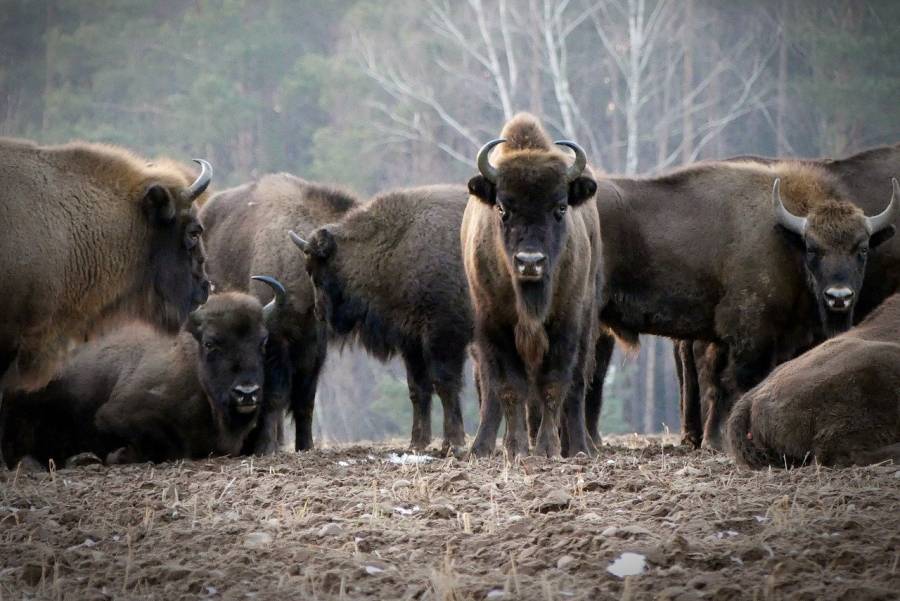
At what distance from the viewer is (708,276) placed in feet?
35.9

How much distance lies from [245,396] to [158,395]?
1.04 metres

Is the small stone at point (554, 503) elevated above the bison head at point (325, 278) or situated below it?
below

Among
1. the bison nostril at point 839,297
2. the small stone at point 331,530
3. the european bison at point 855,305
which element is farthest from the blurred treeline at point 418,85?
the small stone at point 331,530

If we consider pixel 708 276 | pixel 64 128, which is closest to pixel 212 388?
pixel 708 276

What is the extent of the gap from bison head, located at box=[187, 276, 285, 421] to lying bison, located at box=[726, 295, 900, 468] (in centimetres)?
414

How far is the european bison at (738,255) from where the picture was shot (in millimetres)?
10383

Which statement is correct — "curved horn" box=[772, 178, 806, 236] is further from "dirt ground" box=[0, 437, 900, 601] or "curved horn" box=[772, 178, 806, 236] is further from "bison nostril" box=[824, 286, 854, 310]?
"dirt ground" box=[0, 437, 900, 601]

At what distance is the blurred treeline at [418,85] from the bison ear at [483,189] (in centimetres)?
2137

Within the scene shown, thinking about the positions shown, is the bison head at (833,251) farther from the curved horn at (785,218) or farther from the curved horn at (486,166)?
the curved horn at (486,166)

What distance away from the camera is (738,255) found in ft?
35.6

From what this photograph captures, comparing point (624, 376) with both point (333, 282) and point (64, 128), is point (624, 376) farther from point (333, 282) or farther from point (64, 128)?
point (333, 282)

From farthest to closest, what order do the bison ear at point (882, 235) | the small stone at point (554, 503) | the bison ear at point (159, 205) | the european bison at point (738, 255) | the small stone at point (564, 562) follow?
the bison ear at point (882, 235)
the european bison at point (738, 255)
the bison ear at point (159, 205)
the small stone at point (554, 503)
the small stone at point (564, 562)

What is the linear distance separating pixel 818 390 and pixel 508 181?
2717mm

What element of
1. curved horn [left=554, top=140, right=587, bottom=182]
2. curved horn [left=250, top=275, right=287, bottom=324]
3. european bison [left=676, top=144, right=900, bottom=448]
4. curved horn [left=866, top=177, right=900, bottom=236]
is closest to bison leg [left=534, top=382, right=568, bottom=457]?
curved horn [left=554, top=140, right=587, bottom=182]
